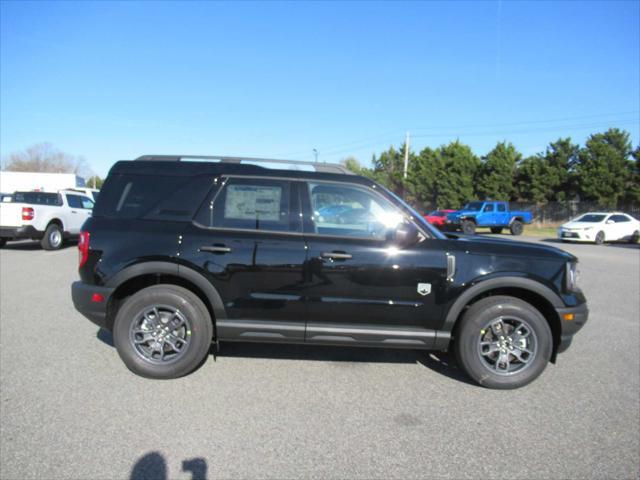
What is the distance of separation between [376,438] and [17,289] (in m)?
6.89

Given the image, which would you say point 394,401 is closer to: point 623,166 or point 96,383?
point 96,383

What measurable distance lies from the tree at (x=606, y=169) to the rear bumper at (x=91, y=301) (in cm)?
3845

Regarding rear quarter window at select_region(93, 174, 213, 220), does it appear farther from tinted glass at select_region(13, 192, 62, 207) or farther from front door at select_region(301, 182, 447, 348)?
tinted glass at select_region(13, 192, 62, 207)

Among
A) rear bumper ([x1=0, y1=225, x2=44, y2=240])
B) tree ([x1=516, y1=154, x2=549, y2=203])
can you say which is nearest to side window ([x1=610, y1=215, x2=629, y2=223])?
tree ([x1=516, y1=154, x2=549, y2=203])

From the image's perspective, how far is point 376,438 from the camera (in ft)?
9.39

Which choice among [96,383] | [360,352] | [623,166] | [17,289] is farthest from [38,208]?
[623,166]

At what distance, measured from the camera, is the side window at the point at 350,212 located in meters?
3.74

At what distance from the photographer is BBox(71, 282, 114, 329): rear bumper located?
3703 mm

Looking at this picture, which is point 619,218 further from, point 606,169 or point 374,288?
point 374,288

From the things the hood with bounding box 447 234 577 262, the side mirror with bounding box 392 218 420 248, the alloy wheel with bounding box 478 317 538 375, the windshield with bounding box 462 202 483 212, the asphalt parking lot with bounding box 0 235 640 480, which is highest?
the windshield with bounding box 462 202 483 212

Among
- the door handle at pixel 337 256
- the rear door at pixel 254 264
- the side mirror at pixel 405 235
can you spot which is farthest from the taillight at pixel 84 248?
the side mirror at pixel 405 235

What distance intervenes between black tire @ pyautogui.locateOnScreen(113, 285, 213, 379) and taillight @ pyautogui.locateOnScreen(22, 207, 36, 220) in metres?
10.3

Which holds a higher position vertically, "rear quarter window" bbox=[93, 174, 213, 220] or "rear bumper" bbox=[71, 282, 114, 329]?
"rear quarter window" bbox=[93, 174, 213, 220]

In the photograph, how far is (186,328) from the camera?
12.2 feet
